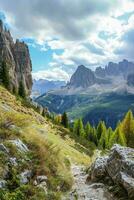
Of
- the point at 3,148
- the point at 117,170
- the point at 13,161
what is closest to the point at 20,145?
the point at 3,148

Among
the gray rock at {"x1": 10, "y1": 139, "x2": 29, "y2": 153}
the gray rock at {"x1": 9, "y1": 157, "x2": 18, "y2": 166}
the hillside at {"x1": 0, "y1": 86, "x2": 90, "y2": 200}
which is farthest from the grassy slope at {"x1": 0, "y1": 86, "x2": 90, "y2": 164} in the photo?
the gray rock at {"x1": 9, "y1": 157, "x2": 18, "y2": 166}

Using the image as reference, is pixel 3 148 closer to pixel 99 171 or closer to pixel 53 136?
pixel 99 171

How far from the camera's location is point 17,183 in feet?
44.6

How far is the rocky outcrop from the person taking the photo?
15.5m

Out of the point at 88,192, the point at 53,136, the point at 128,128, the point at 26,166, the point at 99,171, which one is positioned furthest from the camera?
the point at 128,128

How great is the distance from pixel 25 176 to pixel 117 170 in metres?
5.46

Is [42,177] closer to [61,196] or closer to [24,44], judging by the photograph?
[61,196]

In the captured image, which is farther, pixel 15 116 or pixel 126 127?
pixel 126 127

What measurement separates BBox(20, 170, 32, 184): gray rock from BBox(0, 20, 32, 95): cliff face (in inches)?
5870

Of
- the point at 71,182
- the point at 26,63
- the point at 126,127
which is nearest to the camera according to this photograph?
the point at 71,182

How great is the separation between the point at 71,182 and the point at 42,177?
2.62m

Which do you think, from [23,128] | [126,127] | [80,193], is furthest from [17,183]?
[126,127]

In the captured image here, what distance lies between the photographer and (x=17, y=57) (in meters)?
182

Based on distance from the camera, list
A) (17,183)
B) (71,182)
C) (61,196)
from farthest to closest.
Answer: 1. (71,182)
2. (61,196)
3. (17,183)
